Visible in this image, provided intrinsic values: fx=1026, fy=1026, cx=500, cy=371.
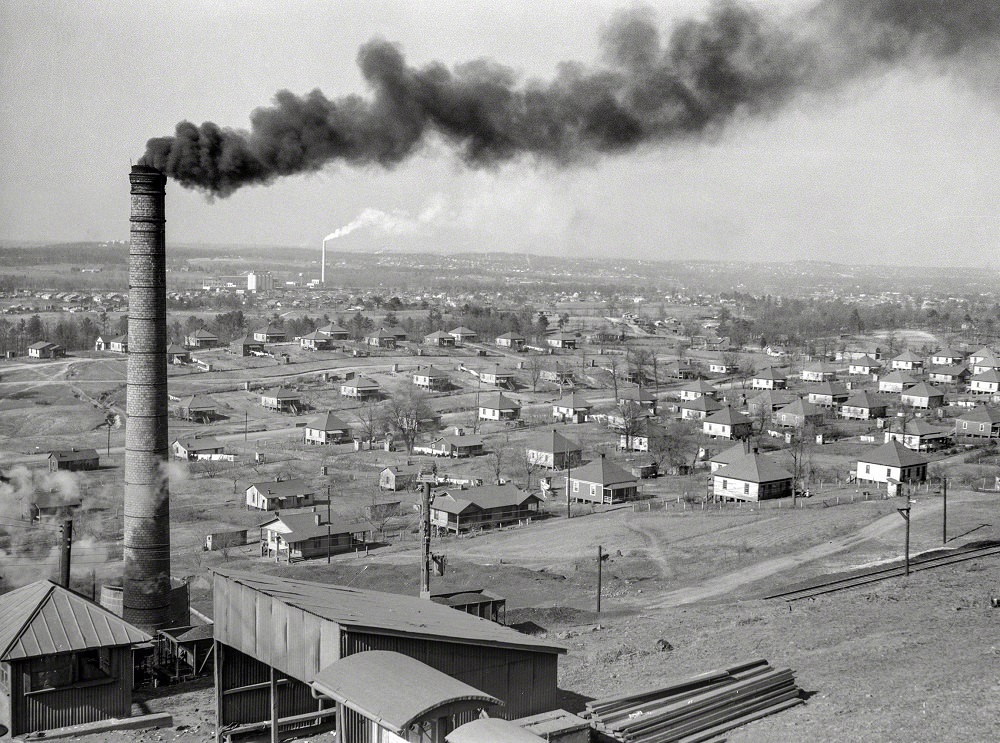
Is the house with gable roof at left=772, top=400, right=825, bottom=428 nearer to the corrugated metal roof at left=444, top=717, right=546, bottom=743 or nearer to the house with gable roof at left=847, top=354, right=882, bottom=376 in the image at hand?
the house with gable roof at left=847, top=354, right=882, bottom=376

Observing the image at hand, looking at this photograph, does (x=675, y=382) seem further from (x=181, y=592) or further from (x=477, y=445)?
(x=181, y=592)

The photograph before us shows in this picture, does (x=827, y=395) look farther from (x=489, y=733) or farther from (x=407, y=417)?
(x=489, y=733)

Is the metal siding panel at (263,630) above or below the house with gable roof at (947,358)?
above

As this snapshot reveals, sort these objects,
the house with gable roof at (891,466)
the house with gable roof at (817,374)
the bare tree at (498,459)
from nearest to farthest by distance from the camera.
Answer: the house with gable roof at (891,466)
the bare tree at (498,459)
the house with gable roof at (817,374)

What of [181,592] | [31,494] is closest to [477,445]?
[31,494]

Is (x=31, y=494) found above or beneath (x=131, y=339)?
beneath

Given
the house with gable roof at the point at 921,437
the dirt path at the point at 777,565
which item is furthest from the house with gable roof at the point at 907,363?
the dirt path at the point at 777,565

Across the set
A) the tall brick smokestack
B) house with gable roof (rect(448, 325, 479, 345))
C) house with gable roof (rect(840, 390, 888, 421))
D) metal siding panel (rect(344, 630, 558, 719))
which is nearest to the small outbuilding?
the tall brick smokestack

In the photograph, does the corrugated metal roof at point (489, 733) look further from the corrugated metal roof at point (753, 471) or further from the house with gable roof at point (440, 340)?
the house with gable roof at point (440, 340)
